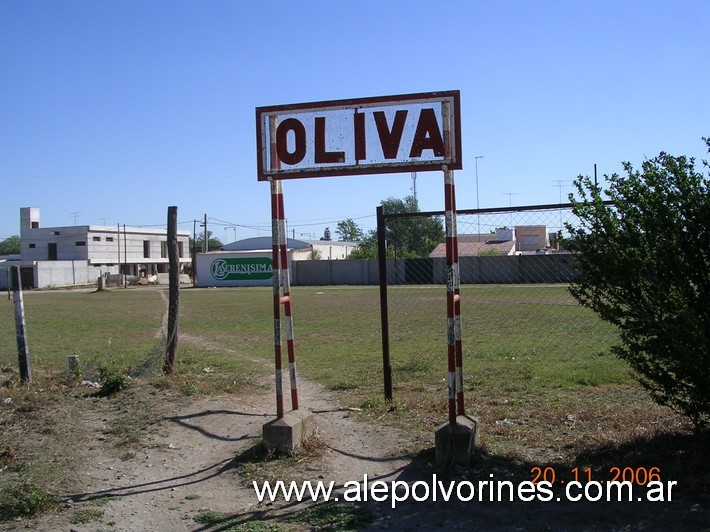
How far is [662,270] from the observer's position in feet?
16.8

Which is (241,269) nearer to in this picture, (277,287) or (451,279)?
(277,287)

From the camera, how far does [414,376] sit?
386 inches

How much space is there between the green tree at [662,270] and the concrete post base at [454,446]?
1398mm

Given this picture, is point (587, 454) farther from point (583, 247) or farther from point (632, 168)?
point (632, 168)

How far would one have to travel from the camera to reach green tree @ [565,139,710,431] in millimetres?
4973

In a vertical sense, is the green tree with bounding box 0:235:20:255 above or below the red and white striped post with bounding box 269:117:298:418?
above

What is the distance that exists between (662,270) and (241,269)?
190ft

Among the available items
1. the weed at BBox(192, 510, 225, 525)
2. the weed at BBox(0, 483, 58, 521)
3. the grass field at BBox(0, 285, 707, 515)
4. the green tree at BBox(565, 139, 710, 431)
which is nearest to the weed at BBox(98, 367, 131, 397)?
the grass field at BBox(0, 285, 707, 515)

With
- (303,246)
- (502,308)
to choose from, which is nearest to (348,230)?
(303,246)

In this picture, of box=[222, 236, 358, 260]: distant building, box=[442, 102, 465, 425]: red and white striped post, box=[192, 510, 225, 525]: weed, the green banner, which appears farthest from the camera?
box=[222, 236, 358, 260]: distant building

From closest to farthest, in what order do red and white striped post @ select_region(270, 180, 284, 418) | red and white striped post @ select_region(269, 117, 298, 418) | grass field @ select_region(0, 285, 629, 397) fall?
red and white striped post @ select_region(270, 180, 284, 418) < red and white striped post @ select_region(269, 117, 298, 418) < grass field @ select_region(0, 285, 629, 397)

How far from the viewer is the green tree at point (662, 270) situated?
4.97 metres

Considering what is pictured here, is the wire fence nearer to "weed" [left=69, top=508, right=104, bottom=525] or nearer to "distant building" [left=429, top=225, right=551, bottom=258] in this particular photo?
"distant building" [left=429, top=225, right=551, bottom=258]

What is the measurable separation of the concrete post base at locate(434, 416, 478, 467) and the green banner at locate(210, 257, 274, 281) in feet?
179
